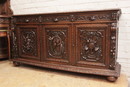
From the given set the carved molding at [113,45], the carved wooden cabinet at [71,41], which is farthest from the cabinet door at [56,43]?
the carved molding at [113,45]

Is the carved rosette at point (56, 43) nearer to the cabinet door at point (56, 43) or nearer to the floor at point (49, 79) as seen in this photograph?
the cabinet door at point (56, 43)

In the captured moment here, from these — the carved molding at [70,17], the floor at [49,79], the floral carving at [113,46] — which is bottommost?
the floor at [49,79]

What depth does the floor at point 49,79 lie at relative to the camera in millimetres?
1483

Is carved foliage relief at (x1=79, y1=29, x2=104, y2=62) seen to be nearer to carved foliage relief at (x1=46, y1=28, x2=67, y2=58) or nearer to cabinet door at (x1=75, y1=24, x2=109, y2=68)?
cabinet door at (x1=75, y1=24, x2=109, y2=68)

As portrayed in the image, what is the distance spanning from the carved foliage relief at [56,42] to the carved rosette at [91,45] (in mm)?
246

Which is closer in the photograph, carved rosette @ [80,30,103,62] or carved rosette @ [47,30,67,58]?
carved rosette @ [80,30,103,62]

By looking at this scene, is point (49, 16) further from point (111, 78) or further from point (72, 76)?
point (111, 78)

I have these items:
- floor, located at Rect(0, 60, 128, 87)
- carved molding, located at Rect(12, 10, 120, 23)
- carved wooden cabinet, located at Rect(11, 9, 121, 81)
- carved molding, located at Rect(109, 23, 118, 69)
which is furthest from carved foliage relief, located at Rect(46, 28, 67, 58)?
carved molding, located at Rect(109, 23, 118, 69)

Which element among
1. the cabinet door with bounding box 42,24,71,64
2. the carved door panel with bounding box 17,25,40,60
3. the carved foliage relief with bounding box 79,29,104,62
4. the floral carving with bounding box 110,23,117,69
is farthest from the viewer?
the carved door panel with bounding box 17,25,40,60

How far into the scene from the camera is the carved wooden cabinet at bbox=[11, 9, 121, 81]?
4.88 feet

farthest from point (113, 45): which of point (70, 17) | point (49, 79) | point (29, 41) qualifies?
point (29, 41)

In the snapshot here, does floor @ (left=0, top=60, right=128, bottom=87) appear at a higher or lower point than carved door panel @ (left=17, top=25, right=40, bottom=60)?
lower

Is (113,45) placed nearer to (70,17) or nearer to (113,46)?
(113,46)

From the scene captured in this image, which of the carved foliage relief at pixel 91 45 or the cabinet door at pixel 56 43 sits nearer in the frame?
the carved foliage relief at pixel 91 45
